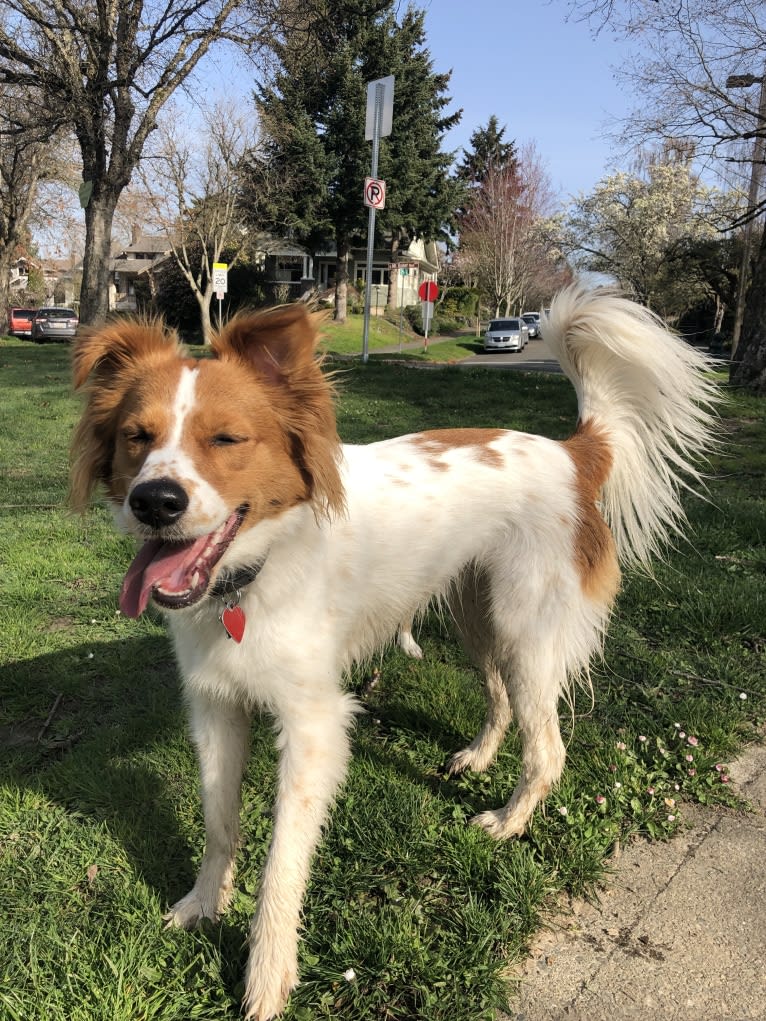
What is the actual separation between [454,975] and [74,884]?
4.20 ft

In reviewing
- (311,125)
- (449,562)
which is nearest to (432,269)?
(311,125)

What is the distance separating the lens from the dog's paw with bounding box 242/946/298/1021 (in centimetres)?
198

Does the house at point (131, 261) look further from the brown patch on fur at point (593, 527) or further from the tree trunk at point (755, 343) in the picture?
the brown patch on fur at point (593, 527)

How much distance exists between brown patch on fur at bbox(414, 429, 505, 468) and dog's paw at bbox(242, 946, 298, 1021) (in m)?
1.76

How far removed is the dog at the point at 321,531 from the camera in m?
2.06

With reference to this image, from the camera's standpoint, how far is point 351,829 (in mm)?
2617

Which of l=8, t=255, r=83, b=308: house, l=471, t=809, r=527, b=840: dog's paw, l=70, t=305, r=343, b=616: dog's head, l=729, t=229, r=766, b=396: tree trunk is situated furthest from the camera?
l=8, t=255, r=83, b=308: house

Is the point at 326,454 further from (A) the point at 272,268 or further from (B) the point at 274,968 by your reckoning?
(A) the point at 272,268

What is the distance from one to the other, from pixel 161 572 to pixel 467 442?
137 centimetres

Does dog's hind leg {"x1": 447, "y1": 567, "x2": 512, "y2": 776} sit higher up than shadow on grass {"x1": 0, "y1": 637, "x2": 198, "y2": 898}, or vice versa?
dog's hind leg {"x1": 447, "y1": 567, "x2": 512, "y2": 776}

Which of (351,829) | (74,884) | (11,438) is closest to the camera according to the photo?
(74,884)

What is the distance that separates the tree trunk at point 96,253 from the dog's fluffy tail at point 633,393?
18653 mm

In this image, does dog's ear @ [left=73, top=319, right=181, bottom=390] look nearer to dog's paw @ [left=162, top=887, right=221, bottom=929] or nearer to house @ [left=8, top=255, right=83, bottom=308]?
dog's paw @ [left=162, top=887, right=221, bottom=929]

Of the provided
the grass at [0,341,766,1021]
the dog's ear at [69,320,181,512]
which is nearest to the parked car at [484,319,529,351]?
the grass at [0,341,766,1021]
